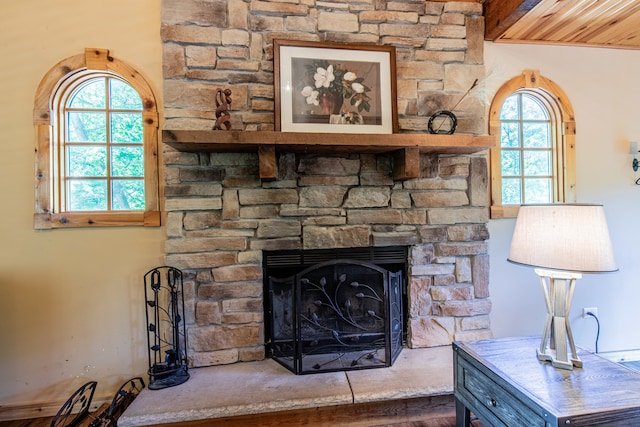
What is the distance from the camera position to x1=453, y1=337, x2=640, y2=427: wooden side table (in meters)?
1.01

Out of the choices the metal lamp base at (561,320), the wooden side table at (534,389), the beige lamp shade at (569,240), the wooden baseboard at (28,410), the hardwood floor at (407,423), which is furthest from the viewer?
the wooden baseboard at (28,410)

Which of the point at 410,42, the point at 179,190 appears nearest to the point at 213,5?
the point at 179,190

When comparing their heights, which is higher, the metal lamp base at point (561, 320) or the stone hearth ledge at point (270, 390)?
the metal lamp base at point (561, 320)

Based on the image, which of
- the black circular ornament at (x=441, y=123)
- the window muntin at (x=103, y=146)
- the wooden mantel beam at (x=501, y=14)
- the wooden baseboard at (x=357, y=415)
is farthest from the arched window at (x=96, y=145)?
the wooden mantel beam at (x=501, y=14)

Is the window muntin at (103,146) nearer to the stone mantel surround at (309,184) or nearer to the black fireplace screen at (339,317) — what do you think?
the stone mantel surround at (309,184)

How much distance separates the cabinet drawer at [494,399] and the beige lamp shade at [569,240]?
545mm

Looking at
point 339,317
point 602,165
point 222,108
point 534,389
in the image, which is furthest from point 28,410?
point 602,165

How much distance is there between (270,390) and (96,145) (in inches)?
77.4

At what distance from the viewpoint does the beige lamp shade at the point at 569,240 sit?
1.16m

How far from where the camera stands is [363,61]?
2031mm

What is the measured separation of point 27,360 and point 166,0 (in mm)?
2487

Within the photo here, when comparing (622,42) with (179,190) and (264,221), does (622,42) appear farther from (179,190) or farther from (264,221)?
(179,190)

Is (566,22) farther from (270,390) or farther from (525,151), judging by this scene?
(270,390)

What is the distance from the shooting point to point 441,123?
2115 mm
